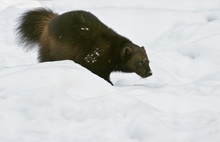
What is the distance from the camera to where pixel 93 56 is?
565cm

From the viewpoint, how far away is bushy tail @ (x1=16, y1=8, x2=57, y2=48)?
6.12 m

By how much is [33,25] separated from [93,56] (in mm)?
984

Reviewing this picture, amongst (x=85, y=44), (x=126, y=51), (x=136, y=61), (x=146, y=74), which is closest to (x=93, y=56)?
(x=85, y=44)

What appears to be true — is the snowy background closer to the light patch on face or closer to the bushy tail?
the light patch on face

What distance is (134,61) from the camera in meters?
5.96

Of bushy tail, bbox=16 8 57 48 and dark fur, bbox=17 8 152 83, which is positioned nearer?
dark fur, bbox=17 8 152 83

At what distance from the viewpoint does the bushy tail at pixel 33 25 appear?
612cm

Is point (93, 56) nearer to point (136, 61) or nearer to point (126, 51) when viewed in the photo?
point (126, 51)

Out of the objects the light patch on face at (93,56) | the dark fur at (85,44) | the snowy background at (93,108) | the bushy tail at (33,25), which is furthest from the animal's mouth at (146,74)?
the bushy tail at (33,25)

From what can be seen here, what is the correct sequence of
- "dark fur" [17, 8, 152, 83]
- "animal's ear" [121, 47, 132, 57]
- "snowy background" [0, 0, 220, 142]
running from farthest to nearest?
1. "animal's ear" [121, 47, 132, 57]
2. "dark fur" [17, 8, 152, 83]
3. "snowy background" [0, 0, 220, 142]

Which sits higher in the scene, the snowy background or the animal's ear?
the snowy background

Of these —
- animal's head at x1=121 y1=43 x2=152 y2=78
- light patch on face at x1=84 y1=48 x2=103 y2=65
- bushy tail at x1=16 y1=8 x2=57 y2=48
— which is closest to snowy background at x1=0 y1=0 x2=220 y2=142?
animal's head at x1=121 y1=43 x2=152 y2=78

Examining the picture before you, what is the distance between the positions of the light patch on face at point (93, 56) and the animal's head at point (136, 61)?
332 millimetres

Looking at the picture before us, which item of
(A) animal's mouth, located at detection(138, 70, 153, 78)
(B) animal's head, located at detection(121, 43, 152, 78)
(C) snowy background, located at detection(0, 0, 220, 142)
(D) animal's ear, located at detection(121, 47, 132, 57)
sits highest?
(C) snowy background, located at detection(0, 0, 220, 142)
